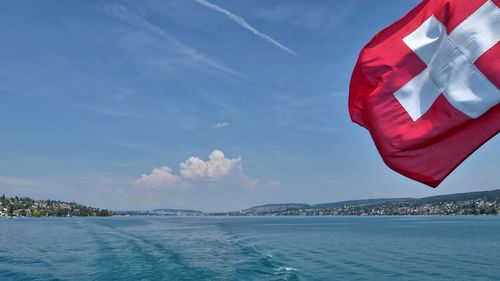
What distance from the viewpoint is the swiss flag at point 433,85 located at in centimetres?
686

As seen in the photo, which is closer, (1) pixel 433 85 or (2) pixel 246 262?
(1) pixel 433 85

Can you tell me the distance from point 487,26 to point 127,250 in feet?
147

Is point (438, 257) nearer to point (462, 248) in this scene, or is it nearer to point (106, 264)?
point (462, 248)

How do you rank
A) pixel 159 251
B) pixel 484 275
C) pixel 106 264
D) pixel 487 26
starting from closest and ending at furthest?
1. pixel 487 26
2. pixel 484 275
3. pixel 106 264
4. pixel 159 251

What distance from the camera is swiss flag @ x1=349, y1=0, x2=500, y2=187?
22.5 feet

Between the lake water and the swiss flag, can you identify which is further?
the lake water

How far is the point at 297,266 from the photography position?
3684 centimetres

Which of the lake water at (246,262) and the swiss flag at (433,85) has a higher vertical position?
the swiss flag at (433,85)

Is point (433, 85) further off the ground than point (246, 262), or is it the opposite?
point (433, 85)

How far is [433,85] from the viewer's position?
753 centimetres

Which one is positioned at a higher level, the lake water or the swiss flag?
the swiss flag

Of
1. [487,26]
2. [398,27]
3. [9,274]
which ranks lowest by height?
[9,274]

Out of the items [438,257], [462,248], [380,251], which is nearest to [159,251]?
[380,251]

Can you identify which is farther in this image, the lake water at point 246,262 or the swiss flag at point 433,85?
the lake water at point 246,262
